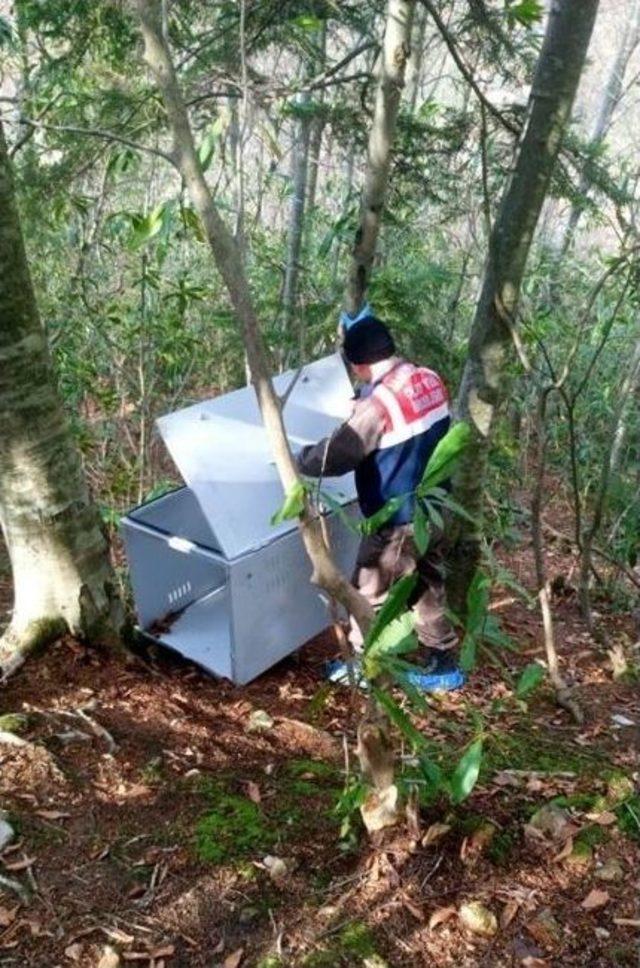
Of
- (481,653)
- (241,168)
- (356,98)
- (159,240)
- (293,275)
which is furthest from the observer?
(293,275)

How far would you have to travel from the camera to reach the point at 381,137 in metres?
3.14

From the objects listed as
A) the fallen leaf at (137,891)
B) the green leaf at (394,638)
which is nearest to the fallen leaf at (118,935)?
the fallen leaf at (137,891)

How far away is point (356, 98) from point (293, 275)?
6.67ft

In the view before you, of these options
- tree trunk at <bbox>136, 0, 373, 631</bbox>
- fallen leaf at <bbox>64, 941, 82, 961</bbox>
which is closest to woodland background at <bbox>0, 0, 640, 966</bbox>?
fallen leaf at <bbox>64, 941, 82, 961</bbox>

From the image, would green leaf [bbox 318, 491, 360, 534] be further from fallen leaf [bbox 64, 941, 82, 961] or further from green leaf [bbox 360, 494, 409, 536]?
fallen leaf [bbox 64, 941, 82, 961]

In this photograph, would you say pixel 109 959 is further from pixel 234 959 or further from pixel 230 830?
pixel 230 830

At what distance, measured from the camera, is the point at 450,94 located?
861 inches

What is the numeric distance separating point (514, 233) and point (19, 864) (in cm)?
276

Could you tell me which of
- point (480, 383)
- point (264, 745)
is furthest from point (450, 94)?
point (264, 745)

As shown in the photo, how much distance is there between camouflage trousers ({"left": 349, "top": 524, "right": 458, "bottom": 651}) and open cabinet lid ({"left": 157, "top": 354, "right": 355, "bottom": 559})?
458mm

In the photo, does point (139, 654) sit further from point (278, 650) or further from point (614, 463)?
point (614, 463)

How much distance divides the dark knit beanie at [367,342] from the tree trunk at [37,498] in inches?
46.6

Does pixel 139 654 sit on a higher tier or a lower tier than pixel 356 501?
lower

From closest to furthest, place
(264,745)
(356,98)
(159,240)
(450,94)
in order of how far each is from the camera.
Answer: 1. (264,745)
2. (159,240)
3. (356,98)
4. (450,94)
